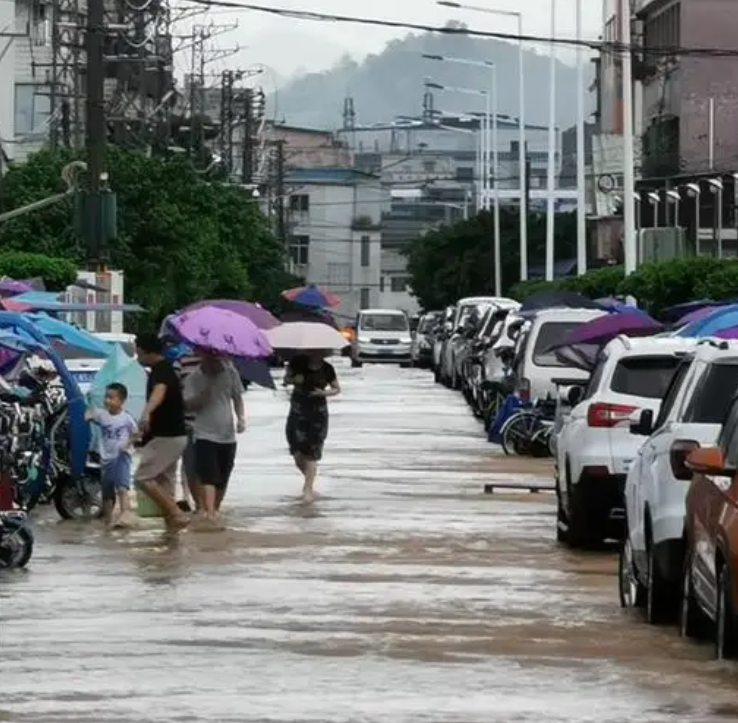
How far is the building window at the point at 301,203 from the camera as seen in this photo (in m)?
165

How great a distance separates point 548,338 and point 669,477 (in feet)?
64.0

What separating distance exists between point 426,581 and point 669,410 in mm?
2706

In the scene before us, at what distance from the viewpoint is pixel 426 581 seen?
19297 millimetres

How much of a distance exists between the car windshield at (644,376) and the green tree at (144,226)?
30.4 meters

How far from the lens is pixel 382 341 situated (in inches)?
3307

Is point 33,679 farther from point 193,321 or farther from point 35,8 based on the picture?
point 35,8

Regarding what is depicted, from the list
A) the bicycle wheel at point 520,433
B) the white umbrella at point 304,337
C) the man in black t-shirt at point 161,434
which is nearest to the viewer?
the man in black t-shirt at point 161,434

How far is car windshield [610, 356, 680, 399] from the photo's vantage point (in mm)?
21625

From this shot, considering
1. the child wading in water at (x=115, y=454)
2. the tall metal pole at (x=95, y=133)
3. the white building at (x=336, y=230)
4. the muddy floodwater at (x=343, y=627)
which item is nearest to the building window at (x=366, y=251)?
the white building at (x=336, y=230)

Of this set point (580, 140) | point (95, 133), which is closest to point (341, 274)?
point (580, 140)

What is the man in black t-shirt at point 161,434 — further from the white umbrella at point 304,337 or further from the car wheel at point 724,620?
the car wheel at point 724,620

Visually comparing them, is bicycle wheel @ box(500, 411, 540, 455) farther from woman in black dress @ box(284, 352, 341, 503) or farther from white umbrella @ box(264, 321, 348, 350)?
woman in black dress @ box(284, 352, 341, 503)

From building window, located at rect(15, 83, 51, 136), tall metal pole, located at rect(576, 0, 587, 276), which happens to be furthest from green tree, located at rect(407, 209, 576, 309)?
tall metal pole, located at rect(576, 0, 587, 276)

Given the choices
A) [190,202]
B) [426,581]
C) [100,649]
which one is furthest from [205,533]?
[190,202]
